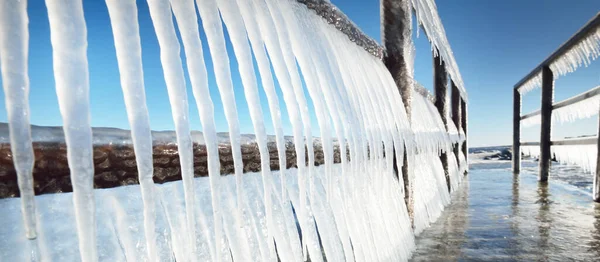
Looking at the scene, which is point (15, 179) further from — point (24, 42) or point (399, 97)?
point (399, 97)

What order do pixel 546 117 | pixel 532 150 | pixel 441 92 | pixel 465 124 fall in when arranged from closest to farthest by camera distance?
pixel 441 92
pixel 546 117
pixel 532 150
pixel 465 124

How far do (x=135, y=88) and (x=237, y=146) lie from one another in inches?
11.2

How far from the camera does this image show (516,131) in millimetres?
6695

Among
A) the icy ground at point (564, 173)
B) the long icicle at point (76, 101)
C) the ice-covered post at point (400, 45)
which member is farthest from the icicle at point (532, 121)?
the long icicle at point (76, 101)

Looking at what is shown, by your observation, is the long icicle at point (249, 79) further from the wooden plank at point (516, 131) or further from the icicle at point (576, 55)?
the wooden plank at point (516, 131)

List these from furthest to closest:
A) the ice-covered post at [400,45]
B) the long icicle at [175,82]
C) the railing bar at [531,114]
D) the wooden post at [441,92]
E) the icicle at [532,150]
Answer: the icicle at [532,150], the railing bar at [531,114], the wooden post at [441,92], the ice-covered post at [400,45], the long icicle at [175,82]

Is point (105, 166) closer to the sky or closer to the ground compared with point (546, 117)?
closer to the ground

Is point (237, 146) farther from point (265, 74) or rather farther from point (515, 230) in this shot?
point (515, 230)

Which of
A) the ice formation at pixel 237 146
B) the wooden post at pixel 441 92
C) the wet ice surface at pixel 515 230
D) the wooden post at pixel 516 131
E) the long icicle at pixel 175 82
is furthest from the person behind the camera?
the wooden post at pixel 516 131

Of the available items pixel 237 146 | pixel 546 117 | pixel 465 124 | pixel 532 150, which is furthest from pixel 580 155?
pixel 237 146

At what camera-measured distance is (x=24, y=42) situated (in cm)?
50

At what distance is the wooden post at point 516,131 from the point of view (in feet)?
21.8

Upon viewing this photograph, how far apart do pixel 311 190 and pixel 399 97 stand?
1.26m

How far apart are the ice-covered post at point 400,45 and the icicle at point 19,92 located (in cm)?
190
